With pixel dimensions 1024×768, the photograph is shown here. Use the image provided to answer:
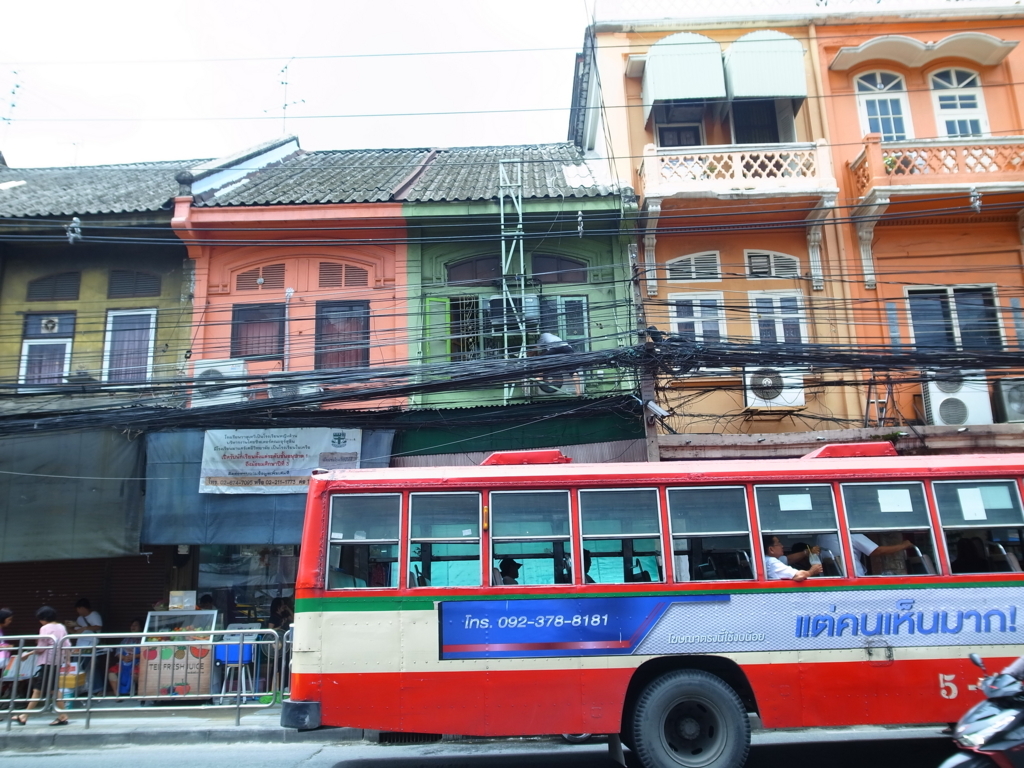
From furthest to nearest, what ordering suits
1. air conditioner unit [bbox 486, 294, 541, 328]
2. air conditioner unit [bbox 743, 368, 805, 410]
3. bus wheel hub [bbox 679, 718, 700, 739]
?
air conditioner unit [bbox 486, 294, 541, 328], air conditioner unit [bbox 743, 368, 805, 410], bus wheel hub [bbox 679, 718, 700, 739]

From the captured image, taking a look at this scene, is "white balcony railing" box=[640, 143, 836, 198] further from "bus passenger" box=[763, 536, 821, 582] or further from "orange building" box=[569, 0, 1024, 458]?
"bus passenger" box=[763, 536, 821, 582]

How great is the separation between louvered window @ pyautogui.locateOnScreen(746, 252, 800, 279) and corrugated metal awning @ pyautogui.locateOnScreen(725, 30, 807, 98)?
283 cm

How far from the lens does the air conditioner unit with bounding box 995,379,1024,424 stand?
1331 cm

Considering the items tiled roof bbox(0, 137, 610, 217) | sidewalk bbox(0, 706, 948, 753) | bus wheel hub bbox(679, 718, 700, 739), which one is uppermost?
tiled roof bbox(0, 137, 610, 217)

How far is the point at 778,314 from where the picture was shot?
1427 centimetres

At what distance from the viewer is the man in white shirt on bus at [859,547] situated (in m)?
7.29

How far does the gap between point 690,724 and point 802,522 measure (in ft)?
6.72

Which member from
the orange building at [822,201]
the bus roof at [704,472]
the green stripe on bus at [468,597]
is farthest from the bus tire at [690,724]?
the orange building at [822,201]

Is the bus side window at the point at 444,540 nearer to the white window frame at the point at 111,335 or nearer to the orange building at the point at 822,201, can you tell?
the orange building at the point at 822,201

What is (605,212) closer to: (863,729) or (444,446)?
(444,446)

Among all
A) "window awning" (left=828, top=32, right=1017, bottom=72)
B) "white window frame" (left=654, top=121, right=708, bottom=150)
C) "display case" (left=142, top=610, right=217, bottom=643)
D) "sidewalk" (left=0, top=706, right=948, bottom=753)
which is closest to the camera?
"sidewalk" (left=0, top=706, right=948, bottom=753)

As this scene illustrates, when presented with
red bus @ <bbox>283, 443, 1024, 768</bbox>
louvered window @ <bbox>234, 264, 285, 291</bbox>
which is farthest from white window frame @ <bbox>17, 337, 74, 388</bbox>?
red bus @ <bbox>283, 443, 1024, 768</bbox>

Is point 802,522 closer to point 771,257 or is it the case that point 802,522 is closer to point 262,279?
point 771,257

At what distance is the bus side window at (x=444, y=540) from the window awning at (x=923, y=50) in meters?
12.5
